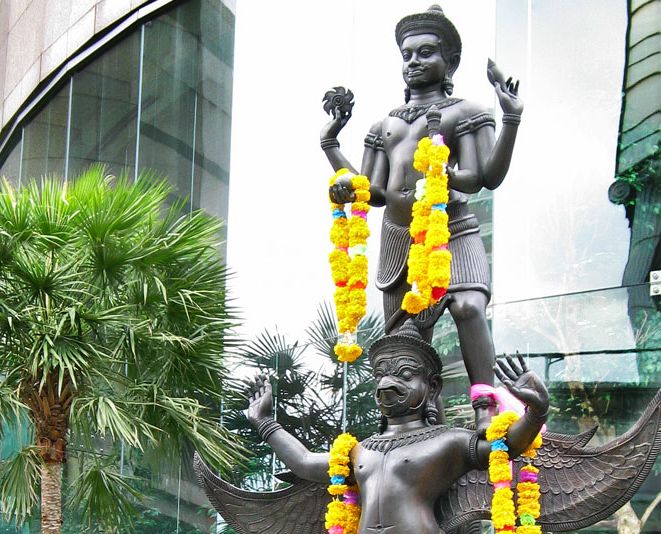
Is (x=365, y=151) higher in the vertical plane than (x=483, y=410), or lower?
higher

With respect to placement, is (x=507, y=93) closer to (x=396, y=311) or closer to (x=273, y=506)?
(x=396, y=311)

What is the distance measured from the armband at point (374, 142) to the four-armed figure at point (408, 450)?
1250 millimetres

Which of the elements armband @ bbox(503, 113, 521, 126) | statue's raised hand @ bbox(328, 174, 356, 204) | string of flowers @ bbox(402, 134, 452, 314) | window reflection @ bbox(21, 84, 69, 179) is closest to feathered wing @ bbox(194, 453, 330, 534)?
string of flowers @ bbox(402, 134, 452, 314)

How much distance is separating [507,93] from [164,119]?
33.2 feet

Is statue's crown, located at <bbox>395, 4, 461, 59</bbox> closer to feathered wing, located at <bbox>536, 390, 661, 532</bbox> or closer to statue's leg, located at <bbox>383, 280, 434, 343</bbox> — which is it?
statue's leg, located at <bbox>383, 280, 434, 343</bbox>

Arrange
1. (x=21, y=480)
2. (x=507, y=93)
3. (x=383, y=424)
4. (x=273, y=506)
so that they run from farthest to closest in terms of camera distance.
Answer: (x=21, y=480) < (x=273, y=506) < (x=383, y=424) < (x=507, y=93)

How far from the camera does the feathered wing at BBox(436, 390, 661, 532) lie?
672 cm

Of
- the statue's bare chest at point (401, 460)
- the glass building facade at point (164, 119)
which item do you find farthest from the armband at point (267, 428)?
the glass building facade at point (164, 119)

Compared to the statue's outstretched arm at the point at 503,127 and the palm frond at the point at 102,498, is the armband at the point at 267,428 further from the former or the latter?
the palm frond at the point at 102,498

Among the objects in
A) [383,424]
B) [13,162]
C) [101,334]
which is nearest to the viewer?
[383,424]

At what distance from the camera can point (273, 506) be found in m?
7.87

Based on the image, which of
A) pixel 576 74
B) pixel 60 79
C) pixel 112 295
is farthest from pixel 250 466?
pixel 60 79

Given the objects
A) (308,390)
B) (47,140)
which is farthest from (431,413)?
(47,140)

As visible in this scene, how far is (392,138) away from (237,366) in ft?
21.3
